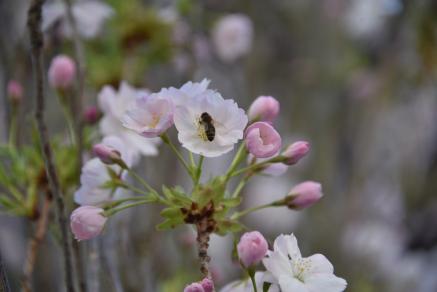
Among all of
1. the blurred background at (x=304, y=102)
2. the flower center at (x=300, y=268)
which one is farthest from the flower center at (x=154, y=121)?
the blurred background at (x=304, y=102)

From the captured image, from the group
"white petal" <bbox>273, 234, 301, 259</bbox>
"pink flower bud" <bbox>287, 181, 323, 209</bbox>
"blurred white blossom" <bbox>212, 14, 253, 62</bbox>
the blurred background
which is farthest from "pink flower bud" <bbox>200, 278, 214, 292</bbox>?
"blurred white blossom" <bbox>212, 14, 253, 62</bbox>

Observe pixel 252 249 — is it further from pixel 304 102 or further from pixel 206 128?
pixel 304 102

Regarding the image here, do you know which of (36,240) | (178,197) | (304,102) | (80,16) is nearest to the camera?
(178,197)

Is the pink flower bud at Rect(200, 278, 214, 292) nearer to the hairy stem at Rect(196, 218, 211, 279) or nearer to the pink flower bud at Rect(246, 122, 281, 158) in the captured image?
the hairy stem at Rect(196, 218, 211, 279)

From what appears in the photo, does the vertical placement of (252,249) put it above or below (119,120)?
below

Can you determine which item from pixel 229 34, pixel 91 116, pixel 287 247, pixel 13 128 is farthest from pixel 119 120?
pixel 229 34

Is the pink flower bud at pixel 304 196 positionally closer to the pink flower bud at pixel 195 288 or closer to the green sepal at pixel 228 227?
the green sepal at pixel 228 227
